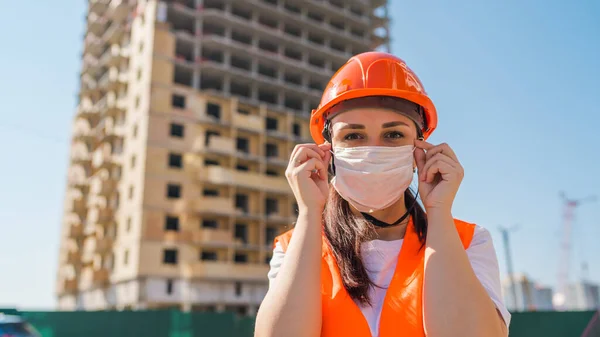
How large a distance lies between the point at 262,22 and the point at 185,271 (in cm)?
2341

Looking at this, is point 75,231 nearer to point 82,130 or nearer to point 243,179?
point 82,130

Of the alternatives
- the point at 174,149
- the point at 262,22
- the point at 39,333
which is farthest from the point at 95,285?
the point at 39,333

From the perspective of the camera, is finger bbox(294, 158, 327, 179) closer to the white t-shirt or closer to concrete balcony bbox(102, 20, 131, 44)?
the white t-shirt

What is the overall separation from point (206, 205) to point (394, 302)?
33.9 metres

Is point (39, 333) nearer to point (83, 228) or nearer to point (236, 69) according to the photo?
point (236, 69)

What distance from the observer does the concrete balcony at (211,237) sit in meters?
34.3

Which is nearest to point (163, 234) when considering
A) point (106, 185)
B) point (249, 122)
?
point (106, 185)

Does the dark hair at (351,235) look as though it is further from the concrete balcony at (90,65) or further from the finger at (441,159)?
the concrete balcony at (90,65)

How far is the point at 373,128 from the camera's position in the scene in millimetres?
1999

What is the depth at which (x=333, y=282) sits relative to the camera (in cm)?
186

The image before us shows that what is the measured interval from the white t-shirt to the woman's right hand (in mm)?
Result: 272

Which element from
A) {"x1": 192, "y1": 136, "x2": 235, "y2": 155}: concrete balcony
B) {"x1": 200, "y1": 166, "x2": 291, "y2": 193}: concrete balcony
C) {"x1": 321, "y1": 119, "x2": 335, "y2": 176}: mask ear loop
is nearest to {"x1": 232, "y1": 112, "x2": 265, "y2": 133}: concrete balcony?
{"x1": 192, "y1": 136, "x2": 235, "y2": 155}: concrete balcony

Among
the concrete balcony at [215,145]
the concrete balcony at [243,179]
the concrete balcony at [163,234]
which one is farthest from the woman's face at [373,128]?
the concrete balcony at [215,145]

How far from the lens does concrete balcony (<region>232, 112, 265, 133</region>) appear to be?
125 ft
